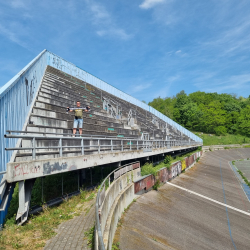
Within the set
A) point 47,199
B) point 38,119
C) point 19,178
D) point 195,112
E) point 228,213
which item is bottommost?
point 228,213

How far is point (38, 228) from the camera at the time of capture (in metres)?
5.49

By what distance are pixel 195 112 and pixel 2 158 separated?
7040cm

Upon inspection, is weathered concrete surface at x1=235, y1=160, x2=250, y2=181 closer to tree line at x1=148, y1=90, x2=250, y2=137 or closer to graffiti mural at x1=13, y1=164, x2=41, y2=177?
graffiti mural at x1=13, y1=164, x2=41, y2=177

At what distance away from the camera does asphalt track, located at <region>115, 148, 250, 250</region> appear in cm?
757

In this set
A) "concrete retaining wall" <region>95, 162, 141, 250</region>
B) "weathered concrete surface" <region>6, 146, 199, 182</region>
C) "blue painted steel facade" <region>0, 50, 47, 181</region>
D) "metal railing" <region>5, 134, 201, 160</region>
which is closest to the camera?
"weathered concrete surface" <region>6, 146, 199, 182</region>

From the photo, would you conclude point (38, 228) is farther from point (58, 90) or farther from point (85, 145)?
point (58, 90)

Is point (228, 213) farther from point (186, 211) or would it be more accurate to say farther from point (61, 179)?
point (61, 179)

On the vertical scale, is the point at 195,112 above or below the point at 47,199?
above

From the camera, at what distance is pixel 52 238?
512 centimetres

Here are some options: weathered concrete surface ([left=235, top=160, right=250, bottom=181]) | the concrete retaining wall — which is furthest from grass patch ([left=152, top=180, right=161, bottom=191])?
weathered concrete surface ([left=235, top=160, right=250, bottom=181])

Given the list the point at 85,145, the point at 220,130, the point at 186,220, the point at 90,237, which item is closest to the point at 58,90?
the point at 85,145

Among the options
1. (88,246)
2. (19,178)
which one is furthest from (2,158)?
(88,246)

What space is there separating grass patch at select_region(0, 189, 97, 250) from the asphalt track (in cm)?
185

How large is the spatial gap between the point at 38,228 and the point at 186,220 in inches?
306
